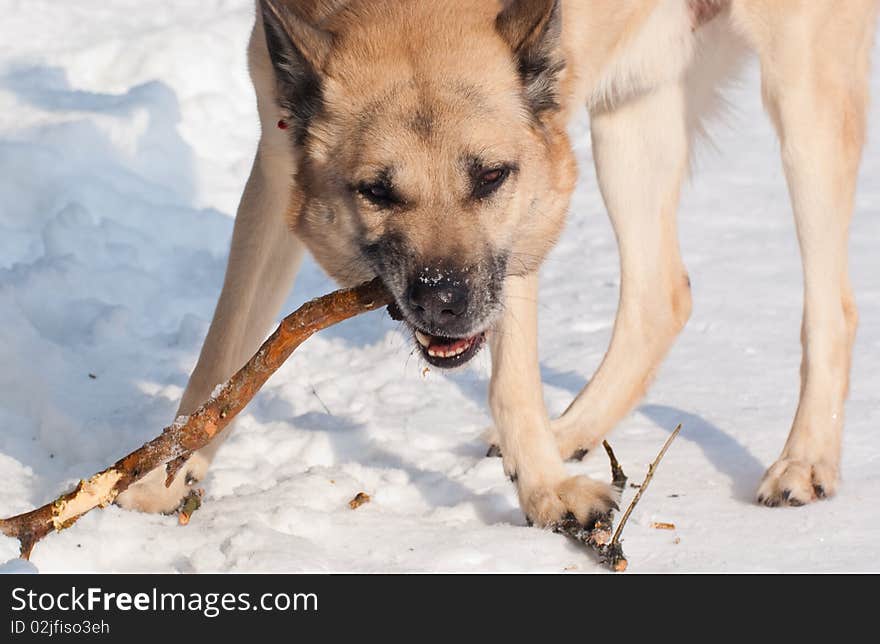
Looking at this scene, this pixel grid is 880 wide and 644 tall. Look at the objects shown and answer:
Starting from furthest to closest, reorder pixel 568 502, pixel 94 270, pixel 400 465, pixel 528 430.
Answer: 1. pixel 94 270
2. pixel 400 465
3. pixel 528 430
4. pixel 568 502

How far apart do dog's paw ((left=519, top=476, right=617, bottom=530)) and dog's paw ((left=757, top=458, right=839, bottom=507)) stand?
1.92 ft

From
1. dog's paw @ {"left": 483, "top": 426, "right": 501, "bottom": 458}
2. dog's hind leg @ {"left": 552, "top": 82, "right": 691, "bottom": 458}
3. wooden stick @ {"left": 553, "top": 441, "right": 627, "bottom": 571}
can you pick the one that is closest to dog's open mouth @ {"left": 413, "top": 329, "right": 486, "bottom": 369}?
wooden stick @ {"left": 553, "top": 441, "right": 627, "bottom": 571}

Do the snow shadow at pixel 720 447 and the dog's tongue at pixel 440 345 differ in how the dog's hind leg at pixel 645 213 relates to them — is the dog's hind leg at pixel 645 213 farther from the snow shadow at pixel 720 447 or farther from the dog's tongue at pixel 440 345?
the dog's tongue at pixel 440 345

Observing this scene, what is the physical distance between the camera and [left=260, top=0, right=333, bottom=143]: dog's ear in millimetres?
3127

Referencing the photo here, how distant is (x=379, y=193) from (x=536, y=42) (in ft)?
1.94

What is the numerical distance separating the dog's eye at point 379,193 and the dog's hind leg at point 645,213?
5.01 feet

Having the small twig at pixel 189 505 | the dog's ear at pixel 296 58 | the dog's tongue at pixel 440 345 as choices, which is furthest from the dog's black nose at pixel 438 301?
the small twig at pixel 189 505

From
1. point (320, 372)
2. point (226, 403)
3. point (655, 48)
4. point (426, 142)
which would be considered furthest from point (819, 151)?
point (226, 403)

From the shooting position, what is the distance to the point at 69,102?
7109 mm

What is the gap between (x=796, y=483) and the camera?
3.77 m

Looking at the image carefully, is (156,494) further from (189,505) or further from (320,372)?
(320,372)

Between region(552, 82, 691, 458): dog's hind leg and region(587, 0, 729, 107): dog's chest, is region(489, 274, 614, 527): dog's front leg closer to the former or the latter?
region(552, 82, 691, 458): dog's hind leg

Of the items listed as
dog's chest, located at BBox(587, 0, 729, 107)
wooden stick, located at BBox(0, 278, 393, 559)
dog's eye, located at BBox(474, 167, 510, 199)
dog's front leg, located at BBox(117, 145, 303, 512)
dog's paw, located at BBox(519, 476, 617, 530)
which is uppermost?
dog's chest, located at BBox(587, 0, 729, 107)

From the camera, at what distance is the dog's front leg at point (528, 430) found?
3488 millimetres
